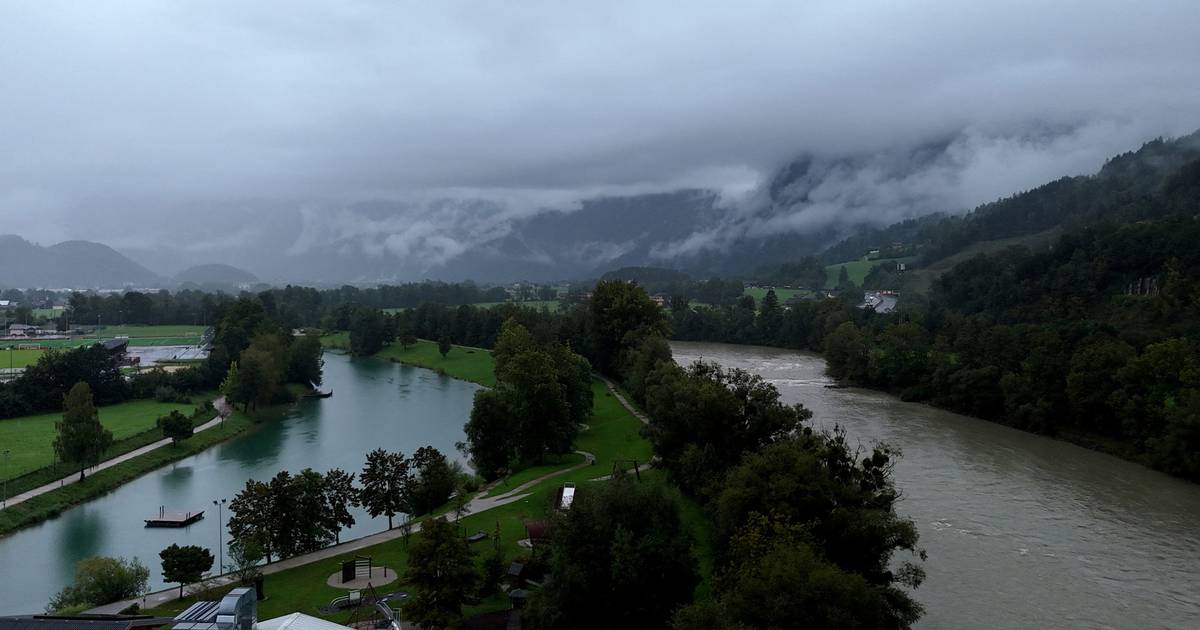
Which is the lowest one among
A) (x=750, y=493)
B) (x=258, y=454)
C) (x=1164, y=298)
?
(x=258, y=454)

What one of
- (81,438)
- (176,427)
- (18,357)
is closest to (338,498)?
(81,438)

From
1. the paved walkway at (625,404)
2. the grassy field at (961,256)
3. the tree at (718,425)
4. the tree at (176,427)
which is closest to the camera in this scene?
the tree at (718,425)

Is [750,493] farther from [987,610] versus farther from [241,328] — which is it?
[241,328]

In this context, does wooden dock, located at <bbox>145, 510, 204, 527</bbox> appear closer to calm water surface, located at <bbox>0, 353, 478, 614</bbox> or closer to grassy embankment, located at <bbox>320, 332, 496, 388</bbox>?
calm water surface, located at <bbox>0, 353, 478, 614</bbox>

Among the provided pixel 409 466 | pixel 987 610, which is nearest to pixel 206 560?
pixel 409 466

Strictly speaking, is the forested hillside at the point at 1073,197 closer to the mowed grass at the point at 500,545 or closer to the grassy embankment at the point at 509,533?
the grassy embankment at the point at 509,533

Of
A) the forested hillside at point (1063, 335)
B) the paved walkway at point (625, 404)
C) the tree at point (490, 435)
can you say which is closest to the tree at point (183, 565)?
the tree at point (490, 435)
